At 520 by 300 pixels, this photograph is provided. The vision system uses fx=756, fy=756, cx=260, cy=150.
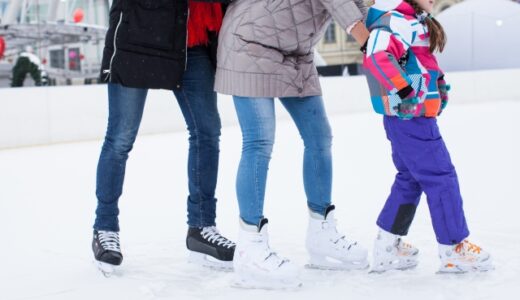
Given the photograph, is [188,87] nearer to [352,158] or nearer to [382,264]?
[382,264]

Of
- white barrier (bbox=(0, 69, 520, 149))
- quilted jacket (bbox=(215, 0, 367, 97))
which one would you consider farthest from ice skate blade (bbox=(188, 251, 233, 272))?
white barrier (bbox=(0, 69, 520, 149))

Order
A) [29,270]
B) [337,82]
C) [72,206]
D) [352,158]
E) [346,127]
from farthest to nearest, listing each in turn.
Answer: [337,82] → [346,127] → [352,158] → [72,206] → [29,270]

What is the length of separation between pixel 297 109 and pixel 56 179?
9.08 feet

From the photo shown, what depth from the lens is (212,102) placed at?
224cm

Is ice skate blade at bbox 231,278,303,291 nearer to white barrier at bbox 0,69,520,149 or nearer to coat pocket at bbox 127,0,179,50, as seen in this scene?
coat pocket at bbox 127,0,179,50

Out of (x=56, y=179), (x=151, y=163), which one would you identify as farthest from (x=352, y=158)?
(x=56, y=179)

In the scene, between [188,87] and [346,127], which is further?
[346,127]

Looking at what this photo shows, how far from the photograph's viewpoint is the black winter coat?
2111mm

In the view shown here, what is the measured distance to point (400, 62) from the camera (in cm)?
200

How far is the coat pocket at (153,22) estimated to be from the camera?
211 centimetres

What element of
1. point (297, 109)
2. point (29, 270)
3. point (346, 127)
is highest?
point (297, 109)

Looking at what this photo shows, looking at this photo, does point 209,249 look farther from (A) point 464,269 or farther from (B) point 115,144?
(A) point 464,269

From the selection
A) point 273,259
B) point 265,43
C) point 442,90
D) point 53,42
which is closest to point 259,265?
point 273,259

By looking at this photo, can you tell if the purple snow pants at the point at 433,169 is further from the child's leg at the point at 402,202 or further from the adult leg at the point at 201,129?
the adult leg at the point at 201,129
